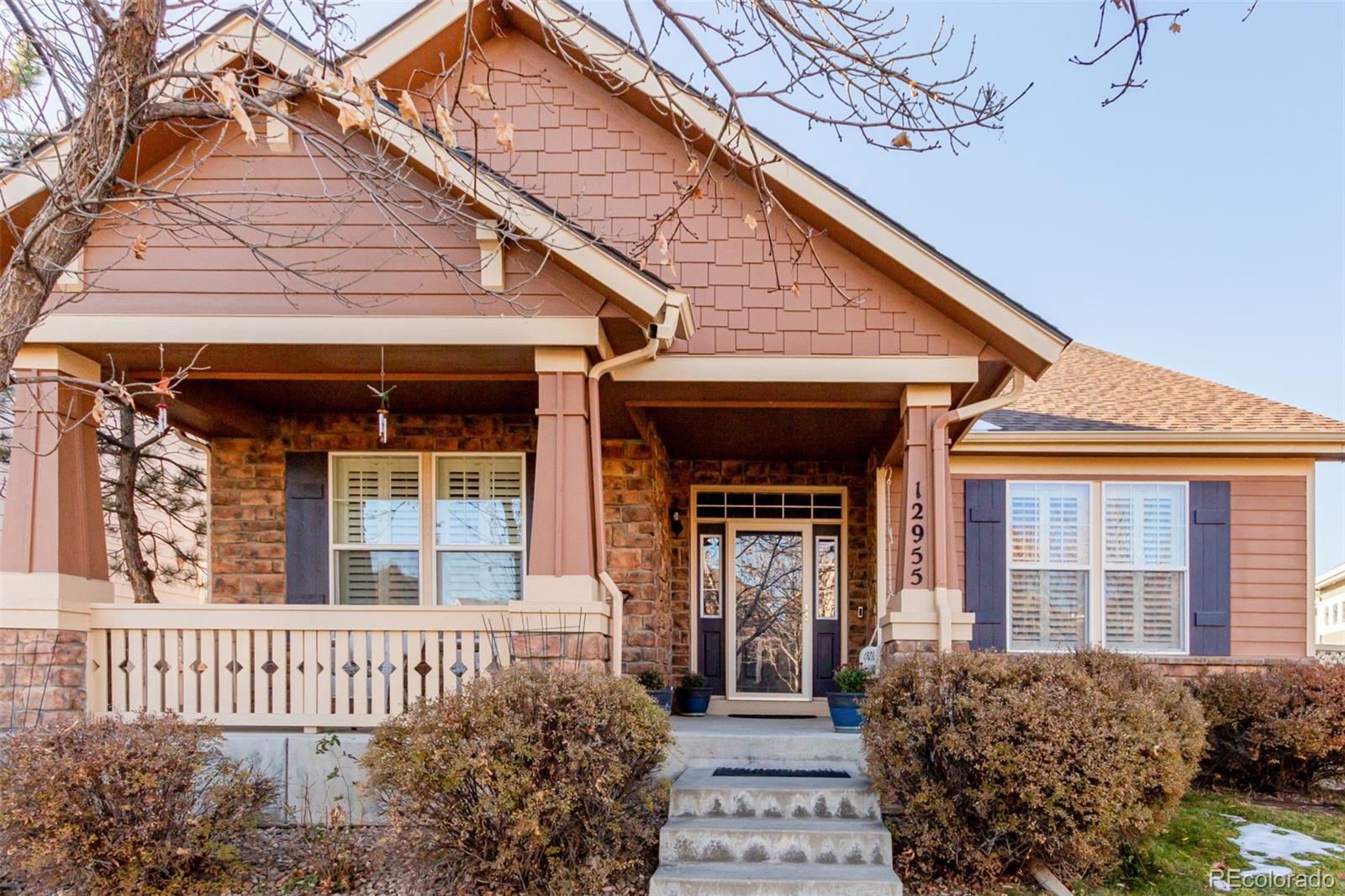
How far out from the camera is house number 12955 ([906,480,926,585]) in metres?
6.86

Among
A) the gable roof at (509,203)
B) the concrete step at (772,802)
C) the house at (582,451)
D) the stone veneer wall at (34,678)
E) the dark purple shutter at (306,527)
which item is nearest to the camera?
the concrete step at (772,802)

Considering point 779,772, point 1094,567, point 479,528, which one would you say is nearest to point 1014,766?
point 779,772

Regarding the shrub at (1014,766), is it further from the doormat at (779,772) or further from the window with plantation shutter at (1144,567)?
the window with plantation shutter at (1144,567)

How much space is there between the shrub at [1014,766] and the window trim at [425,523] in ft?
12.9

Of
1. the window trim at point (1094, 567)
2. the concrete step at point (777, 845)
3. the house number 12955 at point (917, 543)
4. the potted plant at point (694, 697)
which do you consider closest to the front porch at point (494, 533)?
the house number 12955 at point (917, 543)

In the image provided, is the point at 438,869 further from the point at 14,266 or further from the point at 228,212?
the point at 228,212

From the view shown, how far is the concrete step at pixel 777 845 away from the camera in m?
5.35

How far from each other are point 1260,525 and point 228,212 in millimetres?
9141

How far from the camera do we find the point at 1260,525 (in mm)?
9375

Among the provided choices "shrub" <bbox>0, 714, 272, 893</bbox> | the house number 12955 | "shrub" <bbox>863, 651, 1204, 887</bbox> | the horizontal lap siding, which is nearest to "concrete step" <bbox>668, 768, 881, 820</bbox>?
"shrub" <bbox>863, 651, 1204, 887</bbox>

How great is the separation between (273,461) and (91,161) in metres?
4.83

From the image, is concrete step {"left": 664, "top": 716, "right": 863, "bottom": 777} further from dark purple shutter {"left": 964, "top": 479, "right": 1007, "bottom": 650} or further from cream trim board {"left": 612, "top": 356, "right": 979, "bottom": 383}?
dark purple shutter {"left": 964, "top": 479, "right": 1007, "bottom": 650}

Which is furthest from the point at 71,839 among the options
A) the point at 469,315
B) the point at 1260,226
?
the point at 1260,226

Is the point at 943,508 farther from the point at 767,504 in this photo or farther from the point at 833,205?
the point at 767,504
